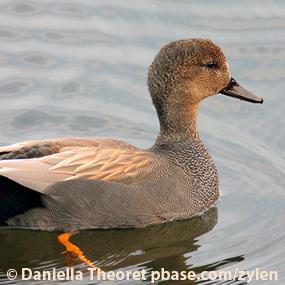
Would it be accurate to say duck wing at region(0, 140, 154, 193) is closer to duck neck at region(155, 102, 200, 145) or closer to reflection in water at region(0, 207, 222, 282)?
duck neck at region(155, 102, 200, 145)

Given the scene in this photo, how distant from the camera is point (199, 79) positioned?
992 cm

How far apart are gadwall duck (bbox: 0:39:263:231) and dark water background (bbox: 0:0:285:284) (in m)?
0.18

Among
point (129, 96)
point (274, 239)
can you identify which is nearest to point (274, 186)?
point (274, 239)

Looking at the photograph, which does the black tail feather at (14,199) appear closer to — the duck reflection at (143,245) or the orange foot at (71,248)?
the orange foot at (71,248)

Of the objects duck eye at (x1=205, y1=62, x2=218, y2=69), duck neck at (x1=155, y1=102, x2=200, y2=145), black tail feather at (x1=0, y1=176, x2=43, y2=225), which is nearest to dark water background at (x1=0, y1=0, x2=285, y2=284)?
black tail feather at (x1=0, y1=176, x2=43, y2=225)

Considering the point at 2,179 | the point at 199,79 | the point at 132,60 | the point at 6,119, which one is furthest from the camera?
the point at 132,60

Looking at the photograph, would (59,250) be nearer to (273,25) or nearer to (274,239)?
(274,239)

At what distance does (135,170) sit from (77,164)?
0.51 metres

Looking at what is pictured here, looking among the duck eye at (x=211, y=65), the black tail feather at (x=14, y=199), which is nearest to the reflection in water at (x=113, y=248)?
the black tail feather at (x=14, y=199)

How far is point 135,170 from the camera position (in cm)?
952

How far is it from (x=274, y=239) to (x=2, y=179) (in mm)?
2310

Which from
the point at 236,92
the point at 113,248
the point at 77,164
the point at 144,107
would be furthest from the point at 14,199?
the point at 144,107

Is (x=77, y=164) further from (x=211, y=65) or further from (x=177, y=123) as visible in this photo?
(x=211, y=65)

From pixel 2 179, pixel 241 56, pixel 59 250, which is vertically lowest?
pixel 59 250
